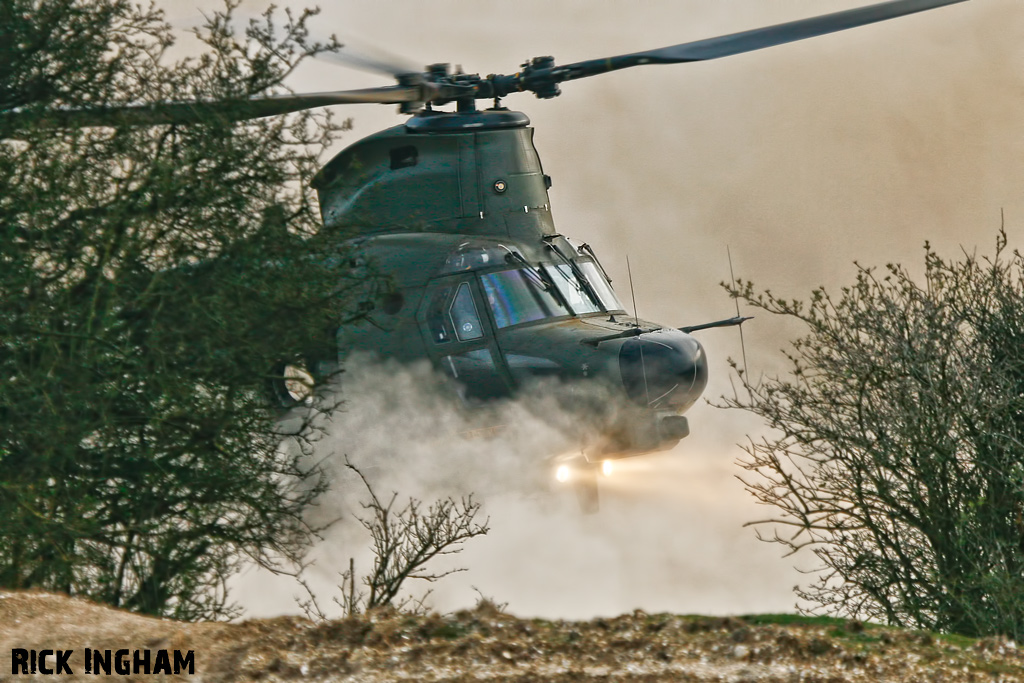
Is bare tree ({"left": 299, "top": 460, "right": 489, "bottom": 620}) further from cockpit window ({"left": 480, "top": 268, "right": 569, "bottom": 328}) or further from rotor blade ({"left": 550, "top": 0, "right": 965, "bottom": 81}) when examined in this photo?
rotor blade ({"left": 550, "top": 0, "right": 965, "bottom": 81})

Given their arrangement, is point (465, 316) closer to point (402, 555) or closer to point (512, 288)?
point (512, 288)

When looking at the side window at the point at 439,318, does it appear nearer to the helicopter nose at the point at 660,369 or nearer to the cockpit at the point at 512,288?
the cockpit at the point at 512,288

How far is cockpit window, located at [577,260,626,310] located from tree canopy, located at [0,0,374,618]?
274 centimetres

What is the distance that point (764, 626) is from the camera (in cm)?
859

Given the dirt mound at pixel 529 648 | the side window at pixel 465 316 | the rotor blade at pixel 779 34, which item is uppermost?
the rotor blade at pixel 779 34

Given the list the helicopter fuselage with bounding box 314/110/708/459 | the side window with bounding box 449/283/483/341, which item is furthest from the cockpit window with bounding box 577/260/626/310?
the side window with bounding box 449/283/483/341

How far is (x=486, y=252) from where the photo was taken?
44.7 feet

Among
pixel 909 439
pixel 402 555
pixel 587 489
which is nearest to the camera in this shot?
pixel 402 555

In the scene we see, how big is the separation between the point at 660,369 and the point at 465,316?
2.11 meters

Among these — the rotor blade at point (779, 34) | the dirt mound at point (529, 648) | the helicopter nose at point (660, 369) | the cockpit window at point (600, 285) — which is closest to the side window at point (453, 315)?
the cockpit window at point (600, 285)

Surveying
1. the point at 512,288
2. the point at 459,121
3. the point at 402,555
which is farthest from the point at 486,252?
the point at 402,555

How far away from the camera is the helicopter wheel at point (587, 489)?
1359cm

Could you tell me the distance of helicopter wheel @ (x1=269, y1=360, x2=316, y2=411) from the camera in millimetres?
12531

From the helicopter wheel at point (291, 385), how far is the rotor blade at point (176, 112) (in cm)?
239
